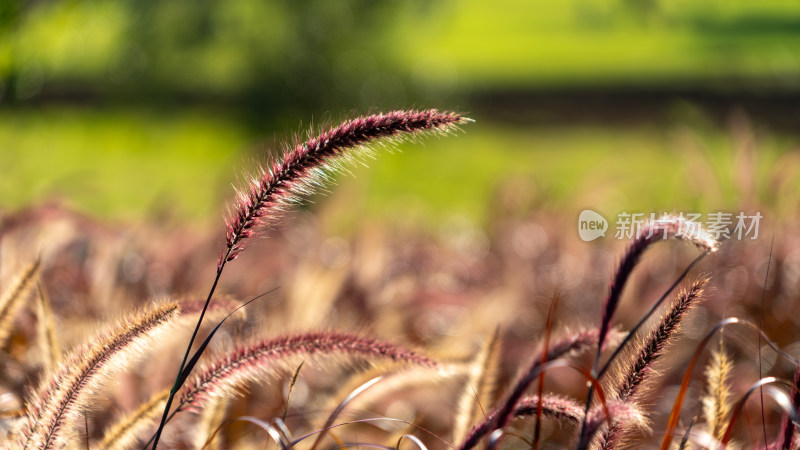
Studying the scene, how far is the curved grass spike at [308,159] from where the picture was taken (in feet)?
3.10

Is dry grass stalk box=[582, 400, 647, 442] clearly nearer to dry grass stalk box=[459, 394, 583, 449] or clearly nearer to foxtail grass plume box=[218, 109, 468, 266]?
dry grass stalk box=[459, 394, 583, 449]

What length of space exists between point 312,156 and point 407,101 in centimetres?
1251

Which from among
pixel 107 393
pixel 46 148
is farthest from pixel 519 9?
pixel 107 393


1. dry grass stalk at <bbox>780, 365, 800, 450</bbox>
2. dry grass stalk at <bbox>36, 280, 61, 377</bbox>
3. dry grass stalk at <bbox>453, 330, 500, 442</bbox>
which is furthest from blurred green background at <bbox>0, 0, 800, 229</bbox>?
dry grass stalk at <bbox>780, 365, 800, 450</bbox>

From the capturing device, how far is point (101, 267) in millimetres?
2104

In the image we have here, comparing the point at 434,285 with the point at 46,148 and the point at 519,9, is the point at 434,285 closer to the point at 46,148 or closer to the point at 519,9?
the point at 46,148

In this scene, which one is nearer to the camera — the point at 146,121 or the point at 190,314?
the point at 190,314

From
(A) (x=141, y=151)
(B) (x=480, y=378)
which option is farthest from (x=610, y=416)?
(A) (x=141, y=151)

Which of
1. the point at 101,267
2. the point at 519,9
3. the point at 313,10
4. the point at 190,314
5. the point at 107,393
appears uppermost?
the point at 519,9

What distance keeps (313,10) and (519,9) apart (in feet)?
40.1

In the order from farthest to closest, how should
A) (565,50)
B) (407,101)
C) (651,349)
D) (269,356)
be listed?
(565,50)
(407,101)
(269,356)
(651,349)

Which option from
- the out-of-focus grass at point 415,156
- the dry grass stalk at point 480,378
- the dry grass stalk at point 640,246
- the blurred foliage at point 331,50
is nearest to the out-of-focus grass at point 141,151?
the out-of-focus grass at point 415,156

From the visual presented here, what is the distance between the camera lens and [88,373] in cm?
101

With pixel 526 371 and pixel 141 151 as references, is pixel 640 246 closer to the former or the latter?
pixel 526 371
